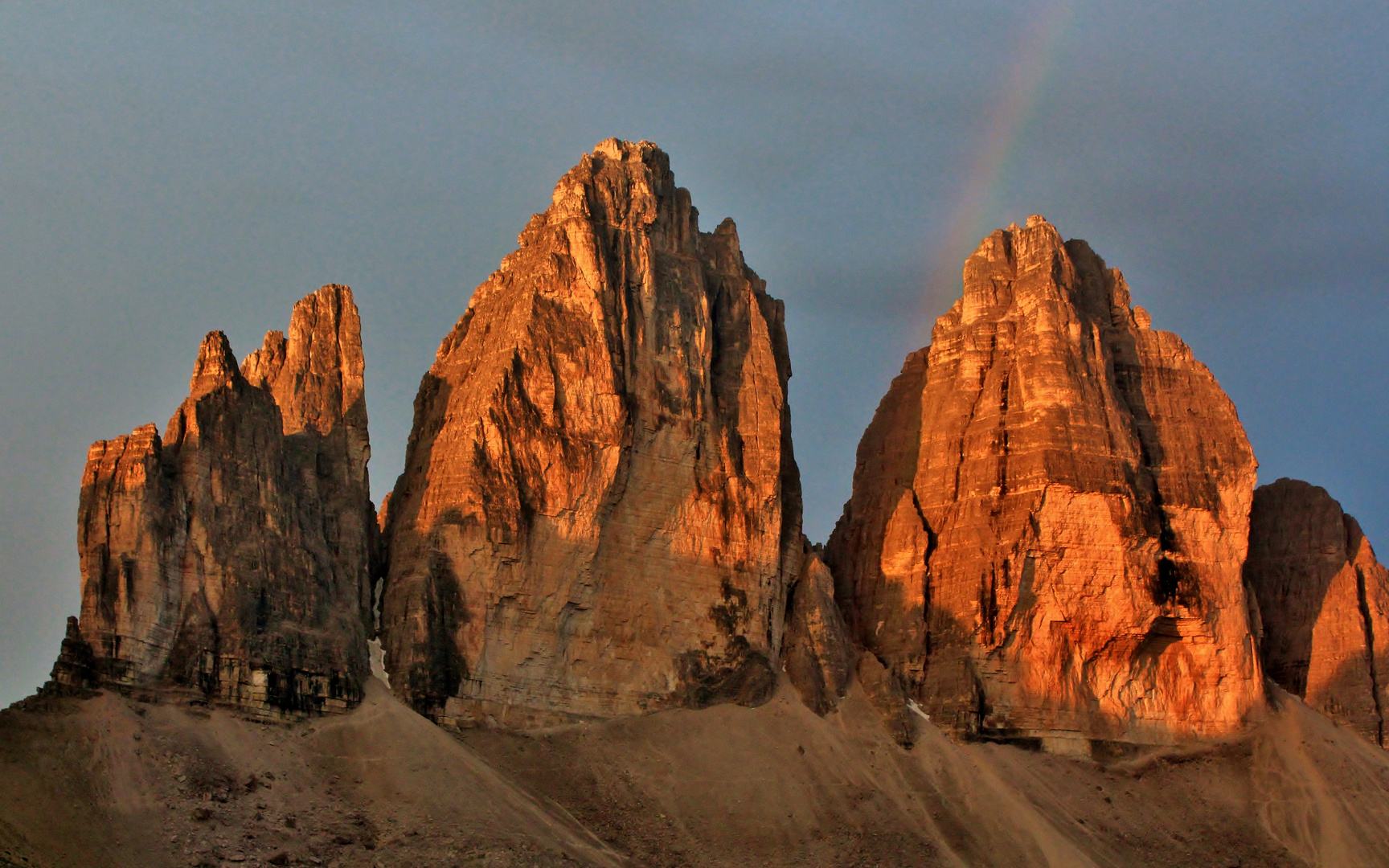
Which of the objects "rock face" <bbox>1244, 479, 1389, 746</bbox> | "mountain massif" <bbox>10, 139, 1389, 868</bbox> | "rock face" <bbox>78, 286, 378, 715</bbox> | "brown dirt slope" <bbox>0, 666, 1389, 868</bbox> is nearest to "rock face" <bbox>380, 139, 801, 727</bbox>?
"mountain massif" <bbox>10, 139, 1389, 868</bbox>

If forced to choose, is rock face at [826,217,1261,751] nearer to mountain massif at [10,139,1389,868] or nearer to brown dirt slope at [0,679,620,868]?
mountain massif at [10,139,1389,868]

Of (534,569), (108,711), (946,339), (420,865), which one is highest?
(946,339)

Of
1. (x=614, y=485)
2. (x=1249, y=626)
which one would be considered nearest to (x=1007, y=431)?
(x=1249, y=626)

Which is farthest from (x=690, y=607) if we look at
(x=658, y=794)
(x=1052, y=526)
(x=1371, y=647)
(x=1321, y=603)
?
(x=1371, y=647)

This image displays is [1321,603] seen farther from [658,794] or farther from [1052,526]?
[658,794]

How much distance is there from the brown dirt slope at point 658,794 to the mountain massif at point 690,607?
146mm

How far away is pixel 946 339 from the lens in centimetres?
8762

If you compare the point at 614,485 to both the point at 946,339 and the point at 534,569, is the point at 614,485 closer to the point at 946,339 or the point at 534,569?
the point at 534,569

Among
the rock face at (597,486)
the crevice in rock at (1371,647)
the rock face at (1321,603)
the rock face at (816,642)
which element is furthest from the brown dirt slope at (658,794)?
the rock face at (1321,603)

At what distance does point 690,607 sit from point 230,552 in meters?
16.5

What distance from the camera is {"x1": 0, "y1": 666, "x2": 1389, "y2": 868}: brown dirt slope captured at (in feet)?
193

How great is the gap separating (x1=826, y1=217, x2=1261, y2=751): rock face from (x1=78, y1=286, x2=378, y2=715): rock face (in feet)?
67.9

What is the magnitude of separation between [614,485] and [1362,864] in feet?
91.3

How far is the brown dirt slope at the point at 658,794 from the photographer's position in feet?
193
